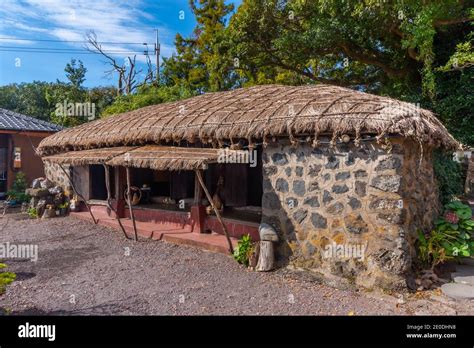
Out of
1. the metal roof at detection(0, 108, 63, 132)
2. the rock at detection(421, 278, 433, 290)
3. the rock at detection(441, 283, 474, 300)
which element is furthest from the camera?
the metal roof at detection(0, 108, 63, 132)

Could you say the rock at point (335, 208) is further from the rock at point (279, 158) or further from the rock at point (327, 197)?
the rock at point (279, 158)

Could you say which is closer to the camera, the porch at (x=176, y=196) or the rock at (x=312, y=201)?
the rock at (x=312, y=201)

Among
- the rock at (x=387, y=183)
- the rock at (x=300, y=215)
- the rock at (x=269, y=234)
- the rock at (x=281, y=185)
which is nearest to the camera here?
the rock at (x=387, y=183)

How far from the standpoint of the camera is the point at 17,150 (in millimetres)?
14227

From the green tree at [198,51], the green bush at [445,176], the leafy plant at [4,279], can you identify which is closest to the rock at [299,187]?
the green bush at [445,176]

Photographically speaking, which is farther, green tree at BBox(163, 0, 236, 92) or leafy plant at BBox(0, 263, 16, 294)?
green tree at BBox(163, 0, 236, 92)

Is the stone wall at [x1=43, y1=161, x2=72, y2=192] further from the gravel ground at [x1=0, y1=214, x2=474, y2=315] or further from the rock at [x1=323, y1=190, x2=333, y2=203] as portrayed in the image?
the rock at [x1=323, y1=190, x2=333, y2=203]

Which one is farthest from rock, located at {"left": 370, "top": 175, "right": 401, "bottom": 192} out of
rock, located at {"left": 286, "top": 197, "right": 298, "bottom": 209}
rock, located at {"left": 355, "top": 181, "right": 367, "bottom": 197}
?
rock, located at {"left": 286, "top": 197, "right": 298, "bottom": 209}

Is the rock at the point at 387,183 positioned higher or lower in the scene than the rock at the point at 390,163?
lower

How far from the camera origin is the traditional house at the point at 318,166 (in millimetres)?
4977

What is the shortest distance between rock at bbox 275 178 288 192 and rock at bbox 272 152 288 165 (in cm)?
30

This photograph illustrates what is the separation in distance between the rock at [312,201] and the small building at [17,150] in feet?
41.3
